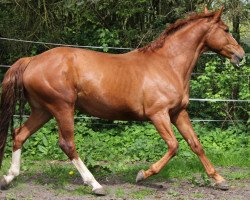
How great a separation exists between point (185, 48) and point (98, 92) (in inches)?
49.6

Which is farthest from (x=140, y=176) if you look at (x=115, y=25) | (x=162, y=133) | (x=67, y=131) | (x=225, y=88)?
(x=115, y=25)

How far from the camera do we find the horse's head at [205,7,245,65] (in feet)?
20.9

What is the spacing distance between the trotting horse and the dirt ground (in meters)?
0.16

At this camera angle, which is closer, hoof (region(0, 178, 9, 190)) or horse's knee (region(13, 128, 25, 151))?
hoof (region(0, 178, 9, 190))

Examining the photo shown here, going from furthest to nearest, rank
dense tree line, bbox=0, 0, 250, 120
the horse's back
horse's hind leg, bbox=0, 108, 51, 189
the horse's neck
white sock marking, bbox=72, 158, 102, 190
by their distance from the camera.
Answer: dense tree line, bbox=0, 0, 250, 120 → the horse's neck → horse's hind leg, bbox=0, 108, 51, 189 → the horse's back → white sock marking, bbox=72, 158, 102, 190

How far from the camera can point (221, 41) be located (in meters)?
6.39

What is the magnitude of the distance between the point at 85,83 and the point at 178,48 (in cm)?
127

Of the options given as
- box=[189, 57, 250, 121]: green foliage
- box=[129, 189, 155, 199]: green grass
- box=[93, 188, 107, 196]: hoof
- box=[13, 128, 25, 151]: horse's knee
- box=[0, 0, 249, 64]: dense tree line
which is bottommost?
box=[189, 57, 250, 121]: green foliage

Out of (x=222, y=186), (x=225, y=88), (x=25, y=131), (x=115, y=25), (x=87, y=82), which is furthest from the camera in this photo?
(x=115, y=25)

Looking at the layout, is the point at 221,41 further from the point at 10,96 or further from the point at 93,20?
the point at 93,20

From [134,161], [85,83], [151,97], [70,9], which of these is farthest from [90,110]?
[70,9]

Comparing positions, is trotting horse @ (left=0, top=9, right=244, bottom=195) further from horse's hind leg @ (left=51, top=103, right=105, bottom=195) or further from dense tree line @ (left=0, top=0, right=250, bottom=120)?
dense tree line @ (left=0, top=0, right=250, bottom=120)

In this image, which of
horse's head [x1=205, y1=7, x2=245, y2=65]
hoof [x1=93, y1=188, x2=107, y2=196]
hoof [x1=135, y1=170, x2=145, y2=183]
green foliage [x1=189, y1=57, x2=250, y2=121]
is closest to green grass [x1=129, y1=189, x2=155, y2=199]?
hoof [x1=135, y1=170, x2=145, y2=183]

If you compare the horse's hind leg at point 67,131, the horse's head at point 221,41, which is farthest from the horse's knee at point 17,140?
the horse's head at point 221,41
